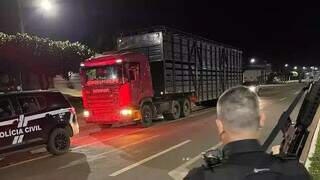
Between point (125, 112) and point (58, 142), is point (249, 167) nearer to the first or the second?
point (58, 142)

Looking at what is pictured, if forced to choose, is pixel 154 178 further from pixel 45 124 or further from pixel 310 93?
pixel 310 93

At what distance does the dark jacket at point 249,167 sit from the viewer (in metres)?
2.29

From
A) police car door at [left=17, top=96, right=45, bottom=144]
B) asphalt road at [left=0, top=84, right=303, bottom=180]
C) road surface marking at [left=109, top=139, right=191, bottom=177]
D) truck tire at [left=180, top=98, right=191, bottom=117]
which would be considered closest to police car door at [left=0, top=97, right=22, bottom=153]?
police car door at [left=17, top=96, right=45, bottom=144]

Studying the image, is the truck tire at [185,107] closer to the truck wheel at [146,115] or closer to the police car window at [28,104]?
the truck wheel at [146,115]

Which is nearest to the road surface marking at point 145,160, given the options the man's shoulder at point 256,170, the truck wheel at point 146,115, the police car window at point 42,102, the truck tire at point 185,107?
the police car window at point 42,102

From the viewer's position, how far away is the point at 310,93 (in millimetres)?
2887

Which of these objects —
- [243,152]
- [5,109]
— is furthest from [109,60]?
[243,152]

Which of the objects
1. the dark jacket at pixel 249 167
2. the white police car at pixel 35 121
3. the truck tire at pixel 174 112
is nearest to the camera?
the dark jacket at pixel 249 167

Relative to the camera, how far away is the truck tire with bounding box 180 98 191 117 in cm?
2367

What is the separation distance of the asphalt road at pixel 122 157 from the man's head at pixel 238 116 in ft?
23.0

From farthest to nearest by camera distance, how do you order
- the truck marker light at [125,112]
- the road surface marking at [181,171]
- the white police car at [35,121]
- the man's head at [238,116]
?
the truck marker light at [125,112]
the white police car at [35,121]
the road surface marking at [181,171]
the man's head at [238,116]

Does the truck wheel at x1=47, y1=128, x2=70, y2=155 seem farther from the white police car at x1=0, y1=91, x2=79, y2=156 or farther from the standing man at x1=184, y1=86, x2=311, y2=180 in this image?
the standing man at x1=184, y1=86, x2=311, y2=180

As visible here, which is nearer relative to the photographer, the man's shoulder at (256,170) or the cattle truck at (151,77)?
the man's shoulder at (256,170)

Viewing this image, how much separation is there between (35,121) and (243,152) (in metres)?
10.8
